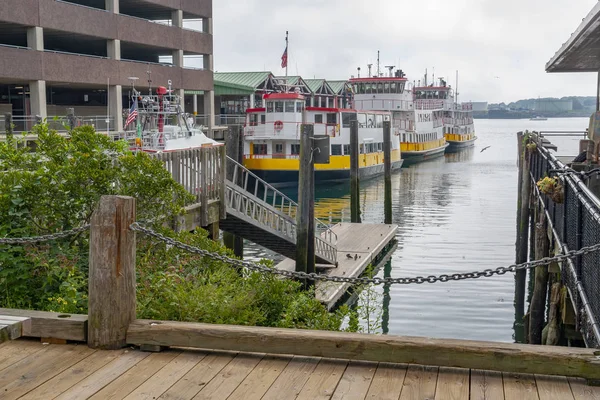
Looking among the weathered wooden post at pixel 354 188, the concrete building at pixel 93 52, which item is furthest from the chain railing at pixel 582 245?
the concrete building at pixel 93 52

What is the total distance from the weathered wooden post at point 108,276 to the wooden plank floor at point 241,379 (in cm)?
16

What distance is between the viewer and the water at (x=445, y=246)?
1616 cm

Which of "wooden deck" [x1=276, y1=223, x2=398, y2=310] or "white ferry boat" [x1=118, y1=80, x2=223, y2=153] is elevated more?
"white ferry boat" [x1=118, y1=80, x2=223, y2=153]

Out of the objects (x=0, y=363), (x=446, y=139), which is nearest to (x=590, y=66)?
(x=0, y=363)

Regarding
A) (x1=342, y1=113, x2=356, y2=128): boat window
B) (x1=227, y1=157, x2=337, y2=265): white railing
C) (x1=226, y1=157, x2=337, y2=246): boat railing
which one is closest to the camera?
(x1=227, y1=157, x2=337, y2=265): white railing

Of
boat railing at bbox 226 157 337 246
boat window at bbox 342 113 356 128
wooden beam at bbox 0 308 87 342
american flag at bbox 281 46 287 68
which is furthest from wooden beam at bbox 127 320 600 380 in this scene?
american flag at bbox 281 46 287 68

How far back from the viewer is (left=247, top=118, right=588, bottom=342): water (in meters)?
16.2

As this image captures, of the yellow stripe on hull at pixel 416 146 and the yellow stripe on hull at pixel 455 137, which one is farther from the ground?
the yellow stripe on hull at pixel 455 137

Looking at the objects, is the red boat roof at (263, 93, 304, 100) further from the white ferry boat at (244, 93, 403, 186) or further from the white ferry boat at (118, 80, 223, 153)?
the white ferry boat at (118, 80, 223, 153)

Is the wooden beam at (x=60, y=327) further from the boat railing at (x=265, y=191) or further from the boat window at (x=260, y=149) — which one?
the boat window at (x=260, y=149)

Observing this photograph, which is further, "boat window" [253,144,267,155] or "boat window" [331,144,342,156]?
"boat window" [331,144,342,156]

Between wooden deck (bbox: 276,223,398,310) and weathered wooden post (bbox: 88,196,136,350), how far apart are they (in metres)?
8.47

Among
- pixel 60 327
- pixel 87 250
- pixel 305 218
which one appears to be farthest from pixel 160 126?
pixel 60 327

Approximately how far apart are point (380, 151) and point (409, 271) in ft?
106
